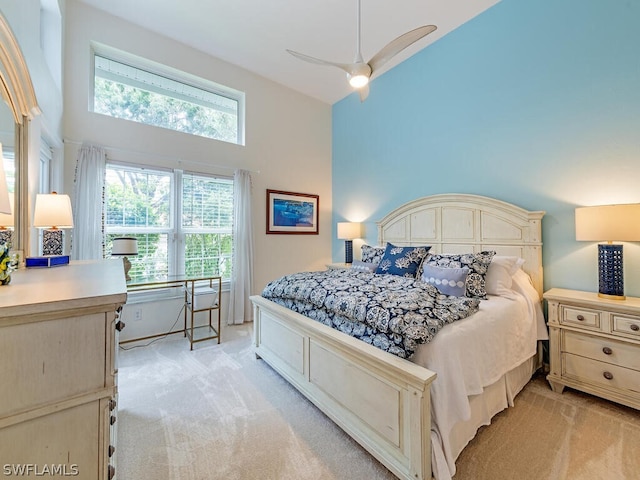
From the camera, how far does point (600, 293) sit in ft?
7.16

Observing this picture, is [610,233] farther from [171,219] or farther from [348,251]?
[171,219]

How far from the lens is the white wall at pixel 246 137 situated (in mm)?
2969

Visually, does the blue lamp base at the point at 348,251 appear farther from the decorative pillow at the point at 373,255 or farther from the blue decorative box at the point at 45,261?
the blue decorative box at the point at 45,261

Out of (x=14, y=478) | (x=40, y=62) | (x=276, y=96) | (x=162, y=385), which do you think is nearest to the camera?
(x=14, y=478)

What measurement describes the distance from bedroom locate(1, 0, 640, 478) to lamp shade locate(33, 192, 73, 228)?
859 millimetres

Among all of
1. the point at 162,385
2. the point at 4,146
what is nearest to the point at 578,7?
the point at 4,146

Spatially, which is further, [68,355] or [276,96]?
[276,96]

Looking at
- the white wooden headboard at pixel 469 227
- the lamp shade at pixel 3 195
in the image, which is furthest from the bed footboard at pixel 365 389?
the white wooden headboard at pixel 469 227

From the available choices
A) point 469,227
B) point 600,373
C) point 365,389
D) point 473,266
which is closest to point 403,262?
point 473,266

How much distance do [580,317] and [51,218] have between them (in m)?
3.87

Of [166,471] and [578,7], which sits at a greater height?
[578,7]

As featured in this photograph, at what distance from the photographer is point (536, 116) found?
2707 millimetres

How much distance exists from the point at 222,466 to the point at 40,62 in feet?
9.96

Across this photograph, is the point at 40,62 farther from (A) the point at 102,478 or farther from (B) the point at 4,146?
(A) the point at 102,478
